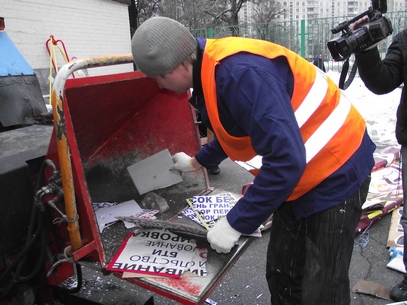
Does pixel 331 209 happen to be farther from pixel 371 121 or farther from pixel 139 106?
pixel 371 121

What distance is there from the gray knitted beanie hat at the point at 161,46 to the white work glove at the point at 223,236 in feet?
2.13

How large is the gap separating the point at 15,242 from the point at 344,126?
1552mm

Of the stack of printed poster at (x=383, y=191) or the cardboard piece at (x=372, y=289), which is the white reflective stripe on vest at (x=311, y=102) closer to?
the cardboard piece at (x=372, y=289)

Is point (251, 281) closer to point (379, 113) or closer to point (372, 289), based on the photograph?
point (372, 289)

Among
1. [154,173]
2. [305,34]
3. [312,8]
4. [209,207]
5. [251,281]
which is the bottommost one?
[251,281]

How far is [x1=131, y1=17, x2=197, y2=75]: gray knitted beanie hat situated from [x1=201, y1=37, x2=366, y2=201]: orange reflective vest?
0.09m

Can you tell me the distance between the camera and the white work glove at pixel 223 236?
1497 mm

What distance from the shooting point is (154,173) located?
2.64 meters

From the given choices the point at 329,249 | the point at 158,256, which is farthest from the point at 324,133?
the point at 158,256

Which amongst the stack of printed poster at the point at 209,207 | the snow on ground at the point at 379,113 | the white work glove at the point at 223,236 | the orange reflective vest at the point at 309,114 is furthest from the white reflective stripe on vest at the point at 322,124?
the snow on ground at the point at 379,113

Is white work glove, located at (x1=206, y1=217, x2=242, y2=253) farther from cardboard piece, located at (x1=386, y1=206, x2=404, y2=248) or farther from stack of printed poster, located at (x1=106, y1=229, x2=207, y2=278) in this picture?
cardboard piece, located at (x1=386, y1=206, x2=404, y2=248)

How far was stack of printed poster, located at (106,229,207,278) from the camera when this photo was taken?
170 centimetres

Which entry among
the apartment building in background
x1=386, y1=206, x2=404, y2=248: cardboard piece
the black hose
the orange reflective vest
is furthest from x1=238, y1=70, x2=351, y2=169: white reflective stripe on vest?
the apartment building in background

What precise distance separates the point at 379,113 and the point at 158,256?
6784 mm
